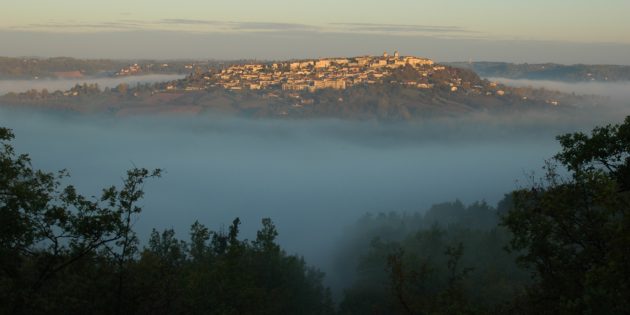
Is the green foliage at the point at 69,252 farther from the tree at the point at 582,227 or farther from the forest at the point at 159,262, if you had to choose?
the tree at the point at 582,227

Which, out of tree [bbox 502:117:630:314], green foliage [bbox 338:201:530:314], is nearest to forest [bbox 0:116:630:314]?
tree [bbox 502:117:630:314]

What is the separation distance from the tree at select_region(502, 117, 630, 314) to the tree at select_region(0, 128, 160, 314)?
29.4 ft

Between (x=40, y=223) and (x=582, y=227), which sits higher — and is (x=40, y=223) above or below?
below

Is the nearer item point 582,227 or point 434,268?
point 582,227

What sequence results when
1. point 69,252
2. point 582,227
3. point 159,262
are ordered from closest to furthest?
point 582,227 → point 69,252 → point 159,262

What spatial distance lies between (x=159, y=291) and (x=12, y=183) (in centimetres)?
473

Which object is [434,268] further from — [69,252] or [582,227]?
[69,252]

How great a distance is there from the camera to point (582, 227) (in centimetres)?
1466

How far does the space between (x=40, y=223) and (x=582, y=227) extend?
39.7ft

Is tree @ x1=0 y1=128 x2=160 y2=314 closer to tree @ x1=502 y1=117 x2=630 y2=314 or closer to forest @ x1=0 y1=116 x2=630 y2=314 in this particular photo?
forest @ x1=0 y1=116 x2=630 y2=314

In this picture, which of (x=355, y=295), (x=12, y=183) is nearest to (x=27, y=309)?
(x=12, y=183)

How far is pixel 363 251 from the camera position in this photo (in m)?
121

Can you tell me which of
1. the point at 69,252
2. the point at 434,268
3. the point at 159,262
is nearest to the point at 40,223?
the point at 69,252

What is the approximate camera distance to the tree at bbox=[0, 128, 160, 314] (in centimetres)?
1527
